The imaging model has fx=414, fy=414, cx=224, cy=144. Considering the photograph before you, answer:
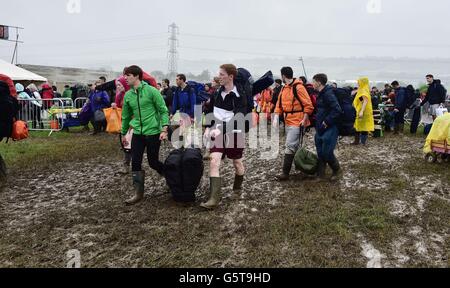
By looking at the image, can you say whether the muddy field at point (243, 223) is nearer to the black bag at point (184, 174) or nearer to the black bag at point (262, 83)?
the black bag at point (184, 174)

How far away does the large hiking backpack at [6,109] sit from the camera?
7.15m

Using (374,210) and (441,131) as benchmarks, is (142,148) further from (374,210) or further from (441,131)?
(441,131)

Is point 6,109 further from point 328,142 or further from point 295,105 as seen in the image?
point 328,142

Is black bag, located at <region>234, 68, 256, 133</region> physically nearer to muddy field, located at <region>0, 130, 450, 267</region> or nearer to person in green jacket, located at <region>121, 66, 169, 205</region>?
person in green jacket, located at <region>121, 66, 169, 205</region>

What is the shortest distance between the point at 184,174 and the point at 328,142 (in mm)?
2460

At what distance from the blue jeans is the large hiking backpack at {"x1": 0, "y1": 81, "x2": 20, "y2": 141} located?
5.32 m

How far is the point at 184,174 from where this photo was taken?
19.3 feet

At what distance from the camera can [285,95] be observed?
6992 mm

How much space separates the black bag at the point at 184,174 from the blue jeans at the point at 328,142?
2177 mm

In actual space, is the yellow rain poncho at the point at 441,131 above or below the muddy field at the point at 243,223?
above

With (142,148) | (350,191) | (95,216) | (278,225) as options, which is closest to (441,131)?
(350,191)

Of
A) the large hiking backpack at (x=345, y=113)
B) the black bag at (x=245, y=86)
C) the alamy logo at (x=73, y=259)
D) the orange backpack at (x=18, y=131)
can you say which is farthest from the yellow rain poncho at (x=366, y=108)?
the alamy logo at (x=73, y=259)

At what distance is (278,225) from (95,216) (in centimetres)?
246

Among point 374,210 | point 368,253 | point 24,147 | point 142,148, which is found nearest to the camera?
point 368,253
